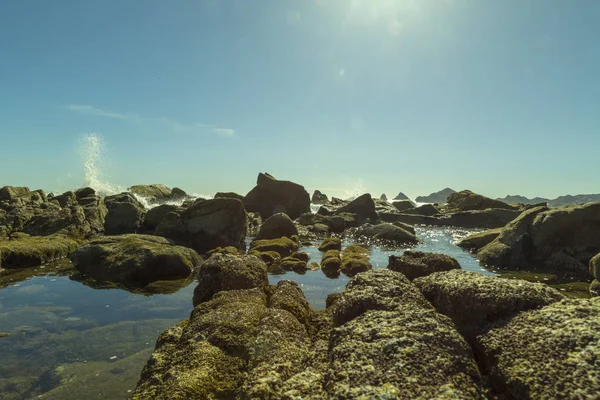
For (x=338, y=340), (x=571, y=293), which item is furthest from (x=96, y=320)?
(x=571, y=293)

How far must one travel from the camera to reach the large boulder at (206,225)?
86.2 feet

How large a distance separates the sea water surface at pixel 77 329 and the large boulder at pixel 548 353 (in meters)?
7.11

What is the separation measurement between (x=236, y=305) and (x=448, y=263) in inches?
312

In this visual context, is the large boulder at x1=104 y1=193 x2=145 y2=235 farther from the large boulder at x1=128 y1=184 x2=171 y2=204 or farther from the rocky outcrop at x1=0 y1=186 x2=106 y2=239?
the large boulder at x1=128 y1=184 x2=171 y2=204

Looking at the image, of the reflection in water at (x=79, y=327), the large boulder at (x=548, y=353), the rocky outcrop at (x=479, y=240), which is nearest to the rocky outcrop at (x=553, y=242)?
the rocky outcrop at (x=479, y=240)

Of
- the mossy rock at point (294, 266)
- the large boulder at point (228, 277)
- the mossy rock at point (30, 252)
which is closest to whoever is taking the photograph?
the large boulder at point (228, 277)

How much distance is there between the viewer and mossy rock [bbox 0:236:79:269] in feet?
63.1

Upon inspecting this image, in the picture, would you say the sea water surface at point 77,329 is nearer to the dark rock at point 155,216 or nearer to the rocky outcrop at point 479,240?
the dark rock at point 155,216

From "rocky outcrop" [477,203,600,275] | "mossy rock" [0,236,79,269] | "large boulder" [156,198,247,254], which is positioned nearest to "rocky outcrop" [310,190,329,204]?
"large boulder" [156,198,247,254]

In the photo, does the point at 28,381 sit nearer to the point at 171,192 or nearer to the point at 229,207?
the point at 229,207

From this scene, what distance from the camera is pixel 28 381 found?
8.07 meters

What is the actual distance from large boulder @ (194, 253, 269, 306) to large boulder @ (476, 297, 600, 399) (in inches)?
255

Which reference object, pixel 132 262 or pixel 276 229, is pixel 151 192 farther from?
pixel 132 262

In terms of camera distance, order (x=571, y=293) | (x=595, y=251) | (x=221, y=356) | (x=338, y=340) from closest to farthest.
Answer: (x=338, y=340), (x=221, y=356), (x=571, y=293), (x=595, y=251)
